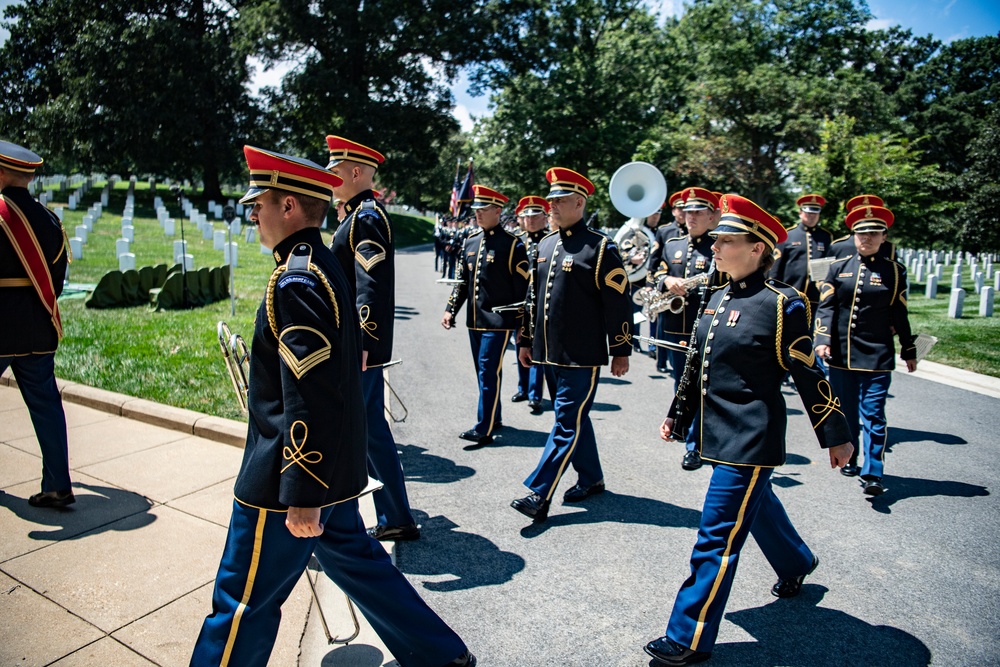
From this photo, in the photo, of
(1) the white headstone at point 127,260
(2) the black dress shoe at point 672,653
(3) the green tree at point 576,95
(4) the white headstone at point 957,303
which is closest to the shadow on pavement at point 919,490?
(2) the black dress shoe at point 672,653

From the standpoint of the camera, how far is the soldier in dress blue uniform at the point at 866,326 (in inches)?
221

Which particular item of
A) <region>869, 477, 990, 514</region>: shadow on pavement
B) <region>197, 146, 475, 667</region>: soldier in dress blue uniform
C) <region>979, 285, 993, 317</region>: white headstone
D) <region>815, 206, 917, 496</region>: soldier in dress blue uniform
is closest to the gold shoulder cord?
<region>197, 146, 475, 667</region>: soldier in dress blue uniform

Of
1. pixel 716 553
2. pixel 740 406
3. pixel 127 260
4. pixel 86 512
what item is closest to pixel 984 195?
pixel 127 260

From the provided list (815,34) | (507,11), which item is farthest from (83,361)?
(815,34)

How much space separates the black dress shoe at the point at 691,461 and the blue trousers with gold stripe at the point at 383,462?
8.41ft

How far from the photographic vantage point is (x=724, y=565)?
3.10 metres

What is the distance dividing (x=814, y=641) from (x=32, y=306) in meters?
4.72

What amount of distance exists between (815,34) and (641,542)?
131 ft

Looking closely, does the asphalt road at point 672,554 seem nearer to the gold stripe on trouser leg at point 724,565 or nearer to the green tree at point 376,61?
the gold stripe on trouser leg at point 724,565

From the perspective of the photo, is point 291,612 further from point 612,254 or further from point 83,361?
point 83,361

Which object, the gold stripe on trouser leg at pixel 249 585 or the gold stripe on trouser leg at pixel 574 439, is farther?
the gold stripe on trouser leg at pixel 574 439

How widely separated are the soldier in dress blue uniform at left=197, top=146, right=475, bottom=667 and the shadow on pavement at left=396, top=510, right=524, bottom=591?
51.8 inches

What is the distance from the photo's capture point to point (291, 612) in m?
3.46

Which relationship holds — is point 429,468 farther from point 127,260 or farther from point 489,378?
point 127,260
